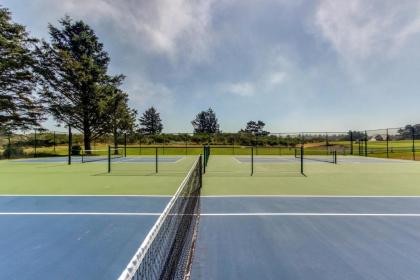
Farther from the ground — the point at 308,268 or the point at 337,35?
the point at 337,35

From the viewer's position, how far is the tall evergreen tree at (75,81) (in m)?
25.3

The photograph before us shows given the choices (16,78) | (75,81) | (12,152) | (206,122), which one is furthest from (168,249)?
(206,122)

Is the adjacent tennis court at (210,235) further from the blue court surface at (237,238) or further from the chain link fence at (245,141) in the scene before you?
the chain link fence at (245,141)

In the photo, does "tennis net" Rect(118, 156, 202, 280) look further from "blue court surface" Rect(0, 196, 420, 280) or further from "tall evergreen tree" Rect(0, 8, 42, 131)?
"tall evergreen tree" Rect(0, 8, 42, 131)

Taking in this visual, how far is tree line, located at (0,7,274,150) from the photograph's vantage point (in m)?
24.2

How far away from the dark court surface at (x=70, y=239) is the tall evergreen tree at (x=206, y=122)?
82.3 metres

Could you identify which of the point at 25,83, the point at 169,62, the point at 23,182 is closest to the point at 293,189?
the point at 23,182

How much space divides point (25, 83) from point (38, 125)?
4.19 metres

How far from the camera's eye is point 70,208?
5.51 metres

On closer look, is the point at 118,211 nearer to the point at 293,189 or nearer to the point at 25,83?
the point at 293,189

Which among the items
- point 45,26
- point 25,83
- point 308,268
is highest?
point 45,26

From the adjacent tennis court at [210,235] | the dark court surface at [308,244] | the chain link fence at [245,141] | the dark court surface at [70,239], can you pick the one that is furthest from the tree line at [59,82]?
the dark court surface at [308,244]

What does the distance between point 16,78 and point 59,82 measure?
3588 millimetres

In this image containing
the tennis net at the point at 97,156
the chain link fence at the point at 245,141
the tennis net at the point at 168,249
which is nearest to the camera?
the tennis net at the point at 168,249
